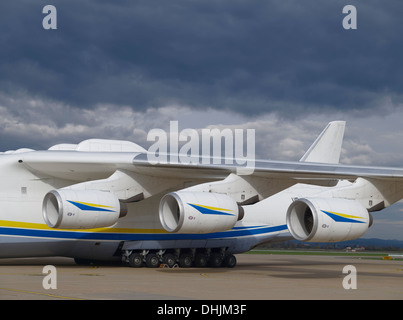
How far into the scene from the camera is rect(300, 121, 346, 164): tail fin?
79.5 ft

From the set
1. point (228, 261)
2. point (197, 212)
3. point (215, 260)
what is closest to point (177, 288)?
point (197, 212)

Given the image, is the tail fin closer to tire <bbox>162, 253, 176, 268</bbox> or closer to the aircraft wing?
the aircraft wing

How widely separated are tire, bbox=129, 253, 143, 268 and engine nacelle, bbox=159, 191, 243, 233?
364 centimetres

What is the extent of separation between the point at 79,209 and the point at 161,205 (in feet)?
6.90

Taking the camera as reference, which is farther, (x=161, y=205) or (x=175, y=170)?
(x=175, y=170)

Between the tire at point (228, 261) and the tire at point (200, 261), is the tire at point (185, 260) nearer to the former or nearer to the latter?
the tire at point (200, 261)

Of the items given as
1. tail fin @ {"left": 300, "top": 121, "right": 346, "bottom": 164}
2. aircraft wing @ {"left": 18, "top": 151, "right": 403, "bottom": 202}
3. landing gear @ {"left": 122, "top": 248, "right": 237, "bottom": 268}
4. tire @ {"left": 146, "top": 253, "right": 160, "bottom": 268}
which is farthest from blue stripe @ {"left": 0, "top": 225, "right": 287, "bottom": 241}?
tail fin @ {"left": 300, "top": 121, "right": 346, "bottom": 164}

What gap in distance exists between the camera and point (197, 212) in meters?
16.3

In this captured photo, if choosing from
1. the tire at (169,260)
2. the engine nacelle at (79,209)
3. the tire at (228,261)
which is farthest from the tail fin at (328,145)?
the engine nacelle at (79,209)

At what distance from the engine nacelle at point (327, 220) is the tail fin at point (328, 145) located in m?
8.02

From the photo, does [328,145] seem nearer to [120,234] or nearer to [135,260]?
[135,260]
